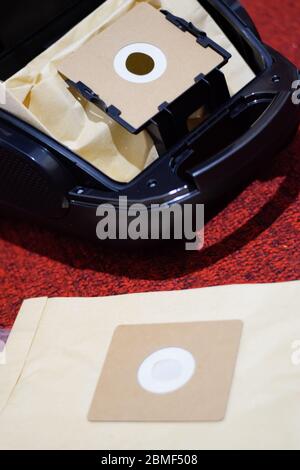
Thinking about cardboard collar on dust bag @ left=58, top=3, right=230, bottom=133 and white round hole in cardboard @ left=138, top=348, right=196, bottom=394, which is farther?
cardboard collar on dust bag @ left=58, top=3, right=230, bottom=133

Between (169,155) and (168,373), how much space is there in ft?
0.84

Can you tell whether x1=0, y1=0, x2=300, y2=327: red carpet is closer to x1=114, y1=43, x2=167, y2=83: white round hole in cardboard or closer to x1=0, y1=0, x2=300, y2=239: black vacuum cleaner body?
x1=0, y1=0, x2=300, y2=239: black vacuum cleaner body

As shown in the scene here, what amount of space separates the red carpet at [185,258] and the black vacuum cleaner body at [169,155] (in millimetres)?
67

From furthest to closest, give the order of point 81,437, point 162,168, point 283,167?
point 283,167 < point 162,168 < point 81,437

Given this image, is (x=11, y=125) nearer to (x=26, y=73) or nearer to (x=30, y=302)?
(x=26, y=73)

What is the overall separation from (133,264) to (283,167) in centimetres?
23

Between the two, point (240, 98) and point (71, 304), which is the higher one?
point (240, 98)

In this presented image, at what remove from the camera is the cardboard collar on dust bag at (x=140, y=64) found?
99 cm

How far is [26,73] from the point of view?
1.01 meters

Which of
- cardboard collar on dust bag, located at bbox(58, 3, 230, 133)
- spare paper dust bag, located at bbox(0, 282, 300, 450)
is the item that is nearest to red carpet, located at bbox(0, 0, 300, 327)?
spare paper dust bag, located at bbox(0, 282, 300, 450)

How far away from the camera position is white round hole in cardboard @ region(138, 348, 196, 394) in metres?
0.85

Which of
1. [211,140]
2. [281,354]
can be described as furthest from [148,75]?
[281,354]
